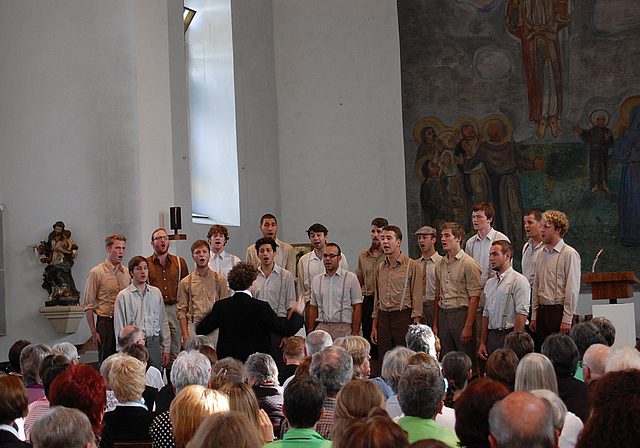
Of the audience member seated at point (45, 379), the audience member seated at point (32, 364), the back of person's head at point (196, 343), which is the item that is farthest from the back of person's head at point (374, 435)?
the audience member seated at point (32, 364)

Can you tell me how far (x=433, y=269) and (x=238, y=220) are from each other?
6.82 metres

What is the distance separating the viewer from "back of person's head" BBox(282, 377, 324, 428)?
363cm

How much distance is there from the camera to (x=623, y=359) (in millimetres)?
4383

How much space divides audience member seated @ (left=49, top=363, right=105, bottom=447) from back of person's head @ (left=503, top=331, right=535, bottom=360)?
10.7 feet

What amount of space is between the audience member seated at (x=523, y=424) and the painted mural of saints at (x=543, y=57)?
48.1ft

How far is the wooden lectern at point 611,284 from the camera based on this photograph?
9.30m

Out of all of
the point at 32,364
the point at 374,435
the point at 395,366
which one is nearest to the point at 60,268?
the point at 32,364

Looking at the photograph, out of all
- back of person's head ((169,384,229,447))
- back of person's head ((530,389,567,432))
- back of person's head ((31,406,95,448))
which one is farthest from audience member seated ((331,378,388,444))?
back of person's head ((31,406,95,448))

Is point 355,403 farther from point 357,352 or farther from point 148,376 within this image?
point 148,376

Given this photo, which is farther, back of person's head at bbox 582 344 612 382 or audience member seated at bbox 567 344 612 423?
back of person's head at bbox 582 344 612 382

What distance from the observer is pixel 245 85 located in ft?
51.9

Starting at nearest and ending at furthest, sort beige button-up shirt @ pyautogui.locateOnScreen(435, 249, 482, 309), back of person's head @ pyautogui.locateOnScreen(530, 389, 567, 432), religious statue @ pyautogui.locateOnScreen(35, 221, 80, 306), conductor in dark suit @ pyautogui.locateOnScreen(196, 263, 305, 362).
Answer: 1. back of person's head @ pyautogui.locateOnScreen(530, 389, 567, 432)
2. conductor in dark suit @ pyautogui.locateOnScreen(196, 263, 305, 362)
3. beige button-up shirt @ pyautogui.locateOnScreen(435, 249, 482, 309)
4. religious statue @ pyautogui.locateOnScreen(35, 221, 80, 306)

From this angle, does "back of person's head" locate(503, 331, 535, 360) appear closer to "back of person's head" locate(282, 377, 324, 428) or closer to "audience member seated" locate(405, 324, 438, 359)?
"audience member seated" locate(405, 324, 438, 359)

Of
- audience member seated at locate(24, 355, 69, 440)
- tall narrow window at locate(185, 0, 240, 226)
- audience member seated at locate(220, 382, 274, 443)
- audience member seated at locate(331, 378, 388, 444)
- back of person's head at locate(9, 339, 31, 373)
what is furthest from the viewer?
tall narrow window at locate(185, 0, 240, 226)
